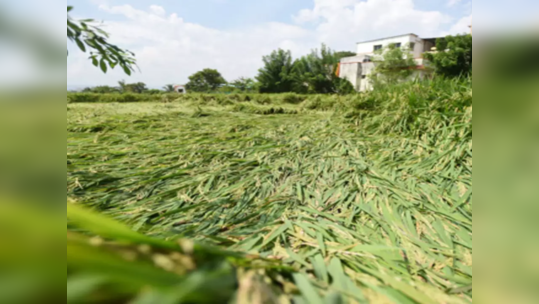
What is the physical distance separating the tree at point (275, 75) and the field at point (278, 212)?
2128cm

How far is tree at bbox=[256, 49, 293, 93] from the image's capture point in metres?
22.8

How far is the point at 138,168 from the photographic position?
55.4 inches

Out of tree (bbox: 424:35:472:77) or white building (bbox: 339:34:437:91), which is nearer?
tree (bbox: 424:35:472:77)

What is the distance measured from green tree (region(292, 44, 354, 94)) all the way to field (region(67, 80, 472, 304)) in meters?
20.5

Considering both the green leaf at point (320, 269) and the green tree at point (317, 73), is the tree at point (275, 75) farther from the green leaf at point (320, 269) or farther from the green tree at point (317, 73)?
the green leaf at point (320, 269)

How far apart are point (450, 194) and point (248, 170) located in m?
1.09

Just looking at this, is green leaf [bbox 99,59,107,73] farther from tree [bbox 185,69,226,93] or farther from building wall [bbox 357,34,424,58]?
tree [bbox 185,69,226,93]

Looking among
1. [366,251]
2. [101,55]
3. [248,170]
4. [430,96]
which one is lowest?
[366,251]

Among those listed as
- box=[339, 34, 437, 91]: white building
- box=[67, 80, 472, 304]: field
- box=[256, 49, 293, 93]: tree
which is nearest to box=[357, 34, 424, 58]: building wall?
box=[339, 34, 437, 91]: white building

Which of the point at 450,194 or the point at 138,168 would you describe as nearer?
the point at 450,194

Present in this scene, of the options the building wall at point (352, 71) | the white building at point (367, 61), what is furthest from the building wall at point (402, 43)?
the building wall at point (352, 71)
